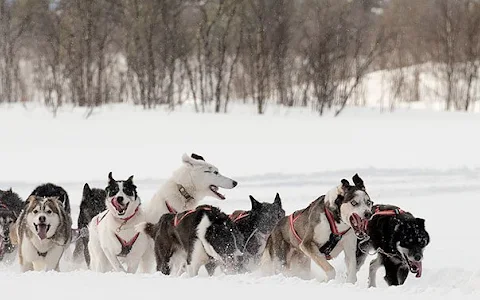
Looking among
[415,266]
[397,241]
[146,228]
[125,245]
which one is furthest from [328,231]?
[125,245]

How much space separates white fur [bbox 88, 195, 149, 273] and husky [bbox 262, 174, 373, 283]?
2.96 ft

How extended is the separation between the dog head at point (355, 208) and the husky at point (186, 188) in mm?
1521

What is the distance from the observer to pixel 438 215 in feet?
25.6

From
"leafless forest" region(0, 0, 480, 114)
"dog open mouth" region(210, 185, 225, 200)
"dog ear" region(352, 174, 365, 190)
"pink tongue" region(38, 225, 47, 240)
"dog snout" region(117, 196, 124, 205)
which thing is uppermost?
"leafless forest" region(0, 0, 480, 114)

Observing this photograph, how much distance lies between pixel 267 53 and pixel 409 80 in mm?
9848

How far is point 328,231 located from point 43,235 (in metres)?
1.95

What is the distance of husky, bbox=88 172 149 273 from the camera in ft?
17.6

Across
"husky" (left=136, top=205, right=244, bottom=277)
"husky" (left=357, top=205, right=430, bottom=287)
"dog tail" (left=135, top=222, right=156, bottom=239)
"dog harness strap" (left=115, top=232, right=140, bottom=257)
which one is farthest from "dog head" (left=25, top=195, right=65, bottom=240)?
"husky" (left=357, top=205, right=430, bottom=287)

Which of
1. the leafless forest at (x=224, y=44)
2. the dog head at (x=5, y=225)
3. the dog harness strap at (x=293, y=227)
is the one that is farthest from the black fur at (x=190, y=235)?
the leafless forest at (x=224, y=44)

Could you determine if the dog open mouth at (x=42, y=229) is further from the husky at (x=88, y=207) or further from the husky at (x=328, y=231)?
the husky at (x=328, y=231)

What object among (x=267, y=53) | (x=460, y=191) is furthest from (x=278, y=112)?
(x=460, y=191)

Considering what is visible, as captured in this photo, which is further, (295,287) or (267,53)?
(267,53)

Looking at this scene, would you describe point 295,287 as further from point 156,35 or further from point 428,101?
point 428,101

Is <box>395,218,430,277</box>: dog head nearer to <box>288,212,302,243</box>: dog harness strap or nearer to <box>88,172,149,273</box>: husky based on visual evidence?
<box>288,212,302,243</box>: dog harness strap
